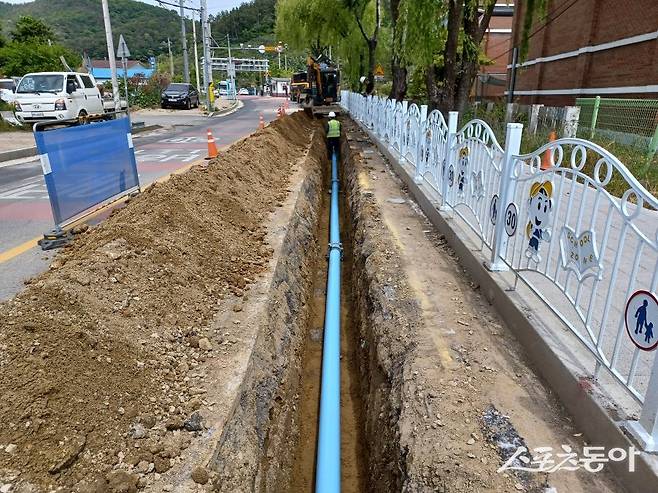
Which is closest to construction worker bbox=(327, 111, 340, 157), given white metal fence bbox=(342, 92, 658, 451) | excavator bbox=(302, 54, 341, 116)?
white metal fence bbox=(342, 92, 658, 451)

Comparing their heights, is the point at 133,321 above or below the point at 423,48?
below

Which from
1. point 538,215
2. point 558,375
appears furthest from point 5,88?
point 558,375

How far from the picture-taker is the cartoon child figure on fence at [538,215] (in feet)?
9.75

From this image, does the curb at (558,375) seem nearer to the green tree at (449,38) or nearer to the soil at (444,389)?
the soil at (444,389)

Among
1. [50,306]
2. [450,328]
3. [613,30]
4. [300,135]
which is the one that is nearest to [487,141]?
[450,328]

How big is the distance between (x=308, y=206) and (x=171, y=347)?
5094 mm

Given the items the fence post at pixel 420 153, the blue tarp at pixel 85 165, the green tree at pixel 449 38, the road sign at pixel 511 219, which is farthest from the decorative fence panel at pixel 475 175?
the green tree at pixel 449 38

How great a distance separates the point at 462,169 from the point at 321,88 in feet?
66.8

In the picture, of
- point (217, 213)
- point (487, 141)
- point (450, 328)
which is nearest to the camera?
point (450, 328)

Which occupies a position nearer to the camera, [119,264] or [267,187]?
[119,264]

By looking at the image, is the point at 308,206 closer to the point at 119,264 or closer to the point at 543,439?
the point at 119,264

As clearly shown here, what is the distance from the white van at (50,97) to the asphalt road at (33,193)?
7.15ft

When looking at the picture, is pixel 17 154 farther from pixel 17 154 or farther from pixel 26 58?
pixel 26 58

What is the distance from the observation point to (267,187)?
7785 mm
